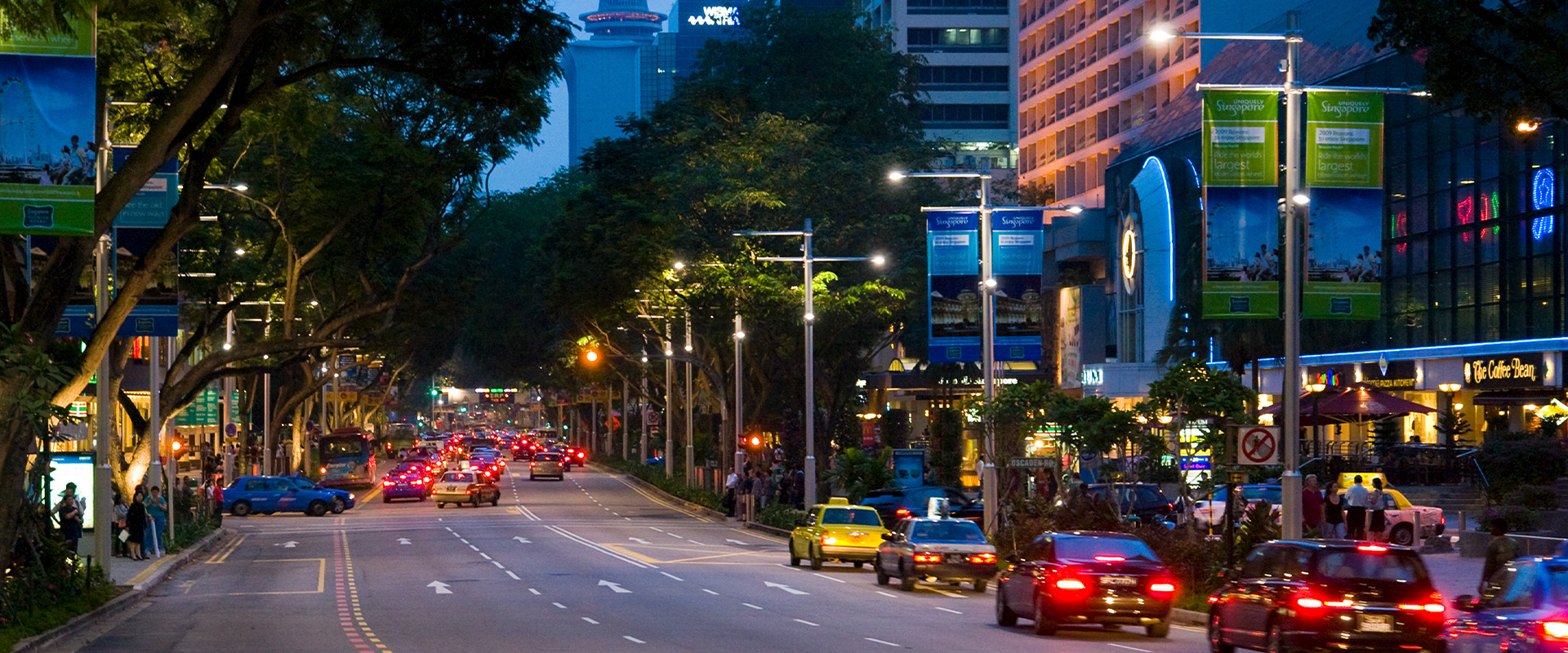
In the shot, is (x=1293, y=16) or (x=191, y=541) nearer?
(x=1293, y=16)

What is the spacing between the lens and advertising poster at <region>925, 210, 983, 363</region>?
120 feet

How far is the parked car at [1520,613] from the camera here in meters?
13.8

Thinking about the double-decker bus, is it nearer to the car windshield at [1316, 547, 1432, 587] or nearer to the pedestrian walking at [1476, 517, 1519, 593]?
the pedestrian walking at [1476, 517, 1519, 593]

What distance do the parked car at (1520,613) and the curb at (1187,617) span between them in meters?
9.43

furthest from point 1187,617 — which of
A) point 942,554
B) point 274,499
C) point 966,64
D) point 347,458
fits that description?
point 966,64

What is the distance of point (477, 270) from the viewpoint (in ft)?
226

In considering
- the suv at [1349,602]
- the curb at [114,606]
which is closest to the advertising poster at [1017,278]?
the curb at [114,606]

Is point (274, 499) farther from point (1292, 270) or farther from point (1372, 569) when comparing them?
point (1372, 569)

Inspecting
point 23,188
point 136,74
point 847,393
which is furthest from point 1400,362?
point 23,188

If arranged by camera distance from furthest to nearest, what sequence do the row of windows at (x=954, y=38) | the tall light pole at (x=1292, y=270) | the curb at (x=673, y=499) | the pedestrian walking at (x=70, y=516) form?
1. the row of windows at (x=954, y=38)
2. the curb at (x=673, y=499)
3. the pedestrian walking at (x=70, y=516)
4. the tall light pole at (x=1292, y=270)

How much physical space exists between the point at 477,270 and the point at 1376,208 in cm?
4986

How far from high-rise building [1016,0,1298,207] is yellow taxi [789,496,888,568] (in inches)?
1843

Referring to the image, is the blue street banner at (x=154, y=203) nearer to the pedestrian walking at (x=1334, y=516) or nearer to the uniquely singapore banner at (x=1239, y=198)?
the uniquely singapore banner at (x=1239, y=198)

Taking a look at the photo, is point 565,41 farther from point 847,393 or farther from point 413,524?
point 847,393
